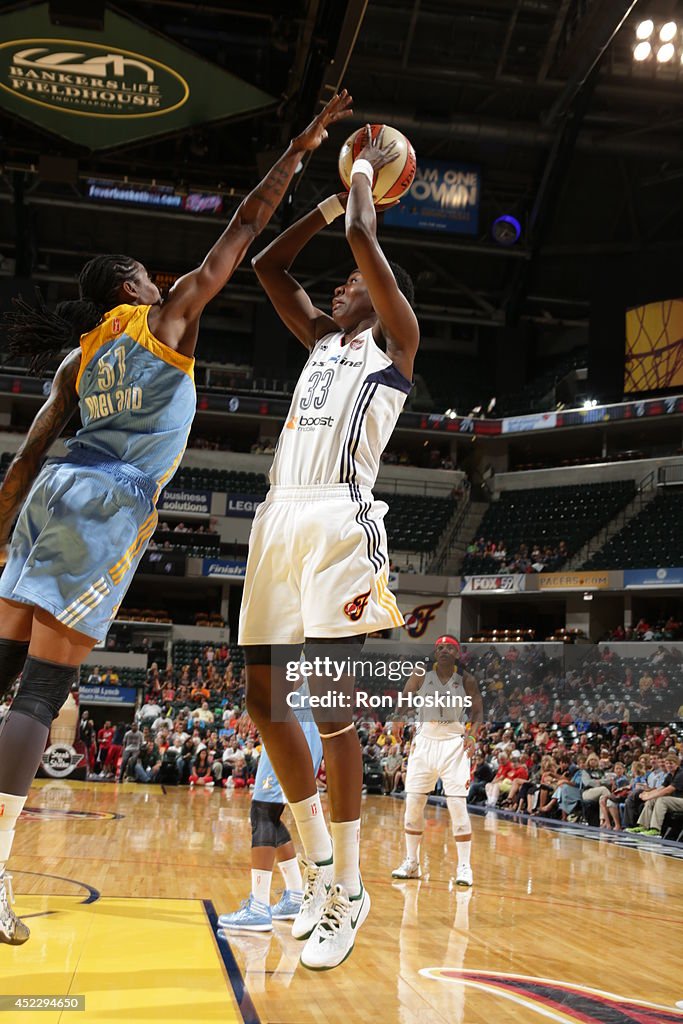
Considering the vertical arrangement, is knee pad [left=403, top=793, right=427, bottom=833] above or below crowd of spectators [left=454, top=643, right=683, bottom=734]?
below

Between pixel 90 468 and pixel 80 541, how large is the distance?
11.6 inches

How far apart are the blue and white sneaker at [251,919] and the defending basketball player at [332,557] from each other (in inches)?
73.1

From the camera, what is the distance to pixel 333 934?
305 cm

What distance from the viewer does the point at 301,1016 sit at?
3.43m

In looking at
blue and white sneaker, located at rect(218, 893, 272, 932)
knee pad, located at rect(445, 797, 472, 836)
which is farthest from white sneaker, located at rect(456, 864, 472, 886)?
blue and white sneaker, located at rect(218, 893, 272, 932)

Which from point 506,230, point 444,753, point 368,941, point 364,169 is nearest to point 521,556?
point 506,230

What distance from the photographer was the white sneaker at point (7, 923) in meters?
2.95

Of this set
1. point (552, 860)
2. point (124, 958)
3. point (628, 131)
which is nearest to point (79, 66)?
point (552, 860)

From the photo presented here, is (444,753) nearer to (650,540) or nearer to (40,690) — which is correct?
(40,690)

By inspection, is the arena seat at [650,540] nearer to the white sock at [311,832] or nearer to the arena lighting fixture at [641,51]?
the arena lighting fixture at [641,51]

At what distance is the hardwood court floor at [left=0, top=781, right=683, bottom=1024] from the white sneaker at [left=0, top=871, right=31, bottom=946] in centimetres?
25

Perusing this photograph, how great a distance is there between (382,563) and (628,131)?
2608 cm

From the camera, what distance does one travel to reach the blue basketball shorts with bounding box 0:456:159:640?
10.5ft

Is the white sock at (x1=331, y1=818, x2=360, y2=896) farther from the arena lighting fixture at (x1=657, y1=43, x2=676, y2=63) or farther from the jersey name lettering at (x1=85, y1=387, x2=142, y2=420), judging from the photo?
the arena lighting fixture at (x1=657, y1=43, x2=676, y2=63)
